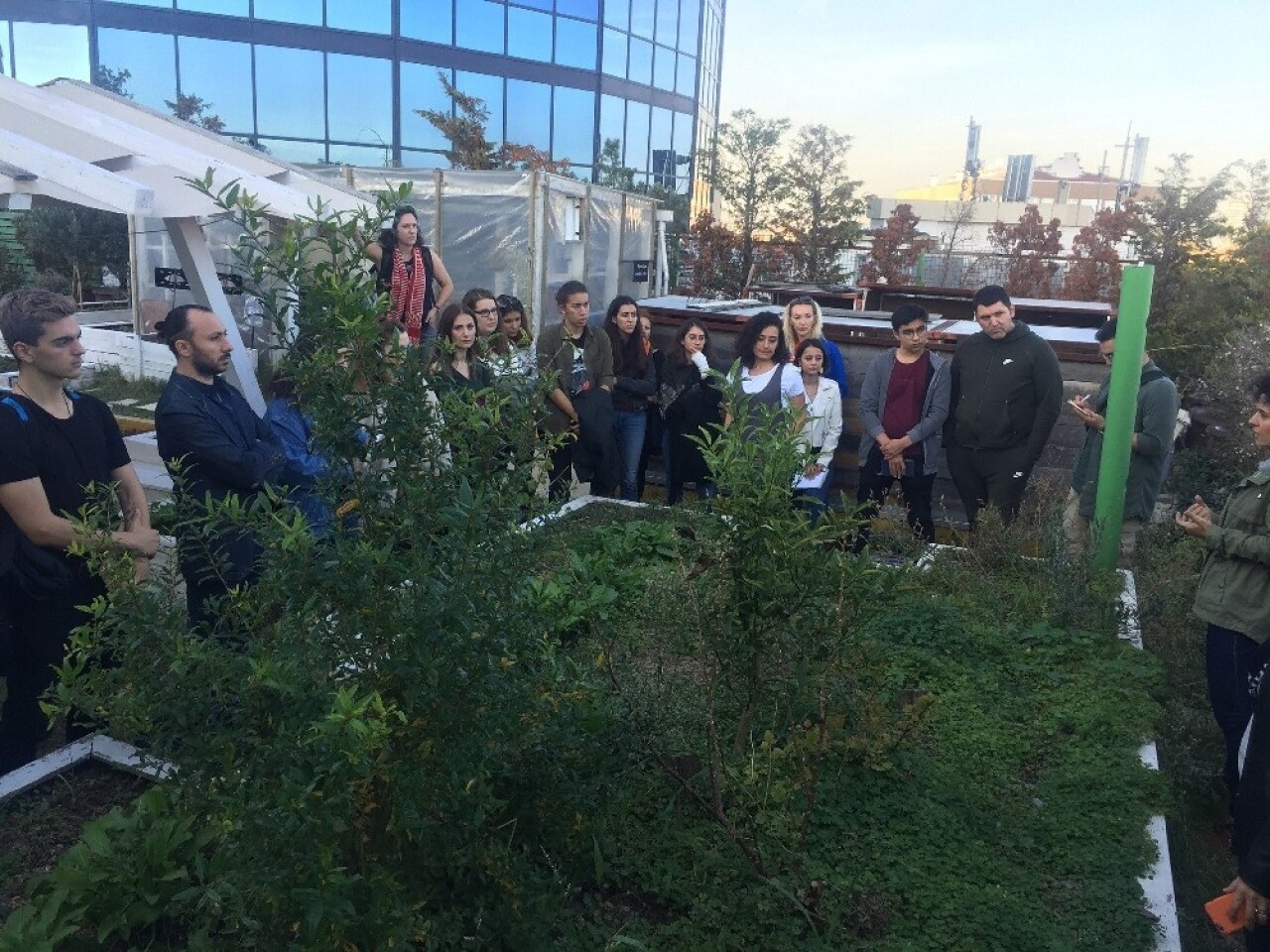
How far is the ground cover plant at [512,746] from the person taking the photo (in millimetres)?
2096

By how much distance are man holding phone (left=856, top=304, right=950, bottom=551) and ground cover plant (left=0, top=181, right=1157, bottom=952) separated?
2739 millimetres

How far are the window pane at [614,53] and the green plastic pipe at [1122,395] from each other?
1035 inches

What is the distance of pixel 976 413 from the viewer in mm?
6473

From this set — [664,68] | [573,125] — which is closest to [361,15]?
[573,125]

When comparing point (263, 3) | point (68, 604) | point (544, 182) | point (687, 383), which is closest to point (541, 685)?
point (68, 604)

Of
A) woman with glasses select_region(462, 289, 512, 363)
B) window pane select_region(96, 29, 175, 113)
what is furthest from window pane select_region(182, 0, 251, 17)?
woman with glasses select_region(462, 289, 512, 363)

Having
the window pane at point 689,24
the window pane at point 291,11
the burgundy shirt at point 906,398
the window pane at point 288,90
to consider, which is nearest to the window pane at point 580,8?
the window pane at point 689,24

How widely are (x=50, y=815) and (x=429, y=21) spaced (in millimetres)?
26573

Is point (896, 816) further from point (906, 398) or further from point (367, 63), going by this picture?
point (367, 63)

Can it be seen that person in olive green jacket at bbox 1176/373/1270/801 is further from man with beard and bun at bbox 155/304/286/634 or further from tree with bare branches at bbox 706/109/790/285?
tree with bare branches at bbox 706/109/790/285

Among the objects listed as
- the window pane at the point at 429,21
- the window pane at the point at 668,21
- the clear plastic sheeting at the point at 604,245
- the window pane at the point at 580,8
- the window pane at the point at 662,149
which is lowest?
the clear plastic sheeting at the point at 604,245

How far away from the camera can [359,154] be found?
2672 cm

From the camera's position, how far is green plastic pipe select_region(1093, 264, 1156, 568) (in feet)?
18.6

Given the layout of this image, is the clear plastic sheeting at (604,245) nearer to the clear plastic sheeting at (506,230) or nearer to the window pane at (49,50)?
the clear plastic sheeting at (506,230)
